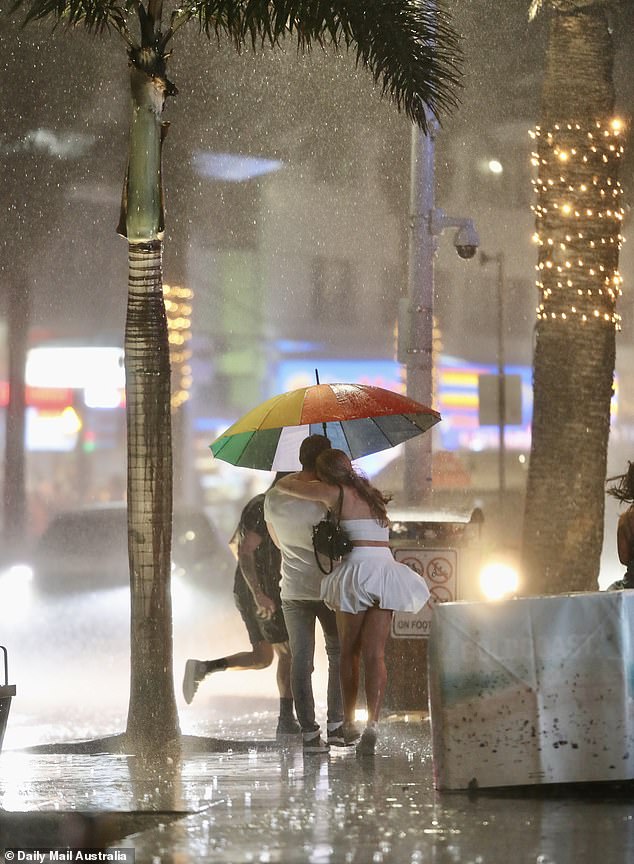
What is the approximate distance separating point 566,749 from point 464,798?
52cm

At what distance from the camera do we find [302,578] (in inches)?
302

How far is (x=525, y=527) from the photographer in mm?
12484

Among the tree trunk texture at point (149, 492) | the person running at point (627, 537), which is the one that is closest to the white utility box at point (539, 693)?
the person running at point (627, 537)

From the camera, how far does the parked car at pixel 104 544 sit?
888 inches

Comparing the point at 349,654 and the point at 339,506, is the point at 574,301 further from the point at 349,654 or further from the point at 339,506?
the point at 349,654

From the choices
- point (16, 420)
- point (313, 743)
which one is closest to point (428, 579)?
point (313, 743)

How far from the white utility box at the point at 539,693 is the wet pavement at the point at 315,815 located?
146 millimetres

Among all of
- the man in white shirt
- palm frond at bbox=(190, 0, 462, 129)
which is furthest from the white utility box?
palm frond at bbox=(190, 0, 462, 129)

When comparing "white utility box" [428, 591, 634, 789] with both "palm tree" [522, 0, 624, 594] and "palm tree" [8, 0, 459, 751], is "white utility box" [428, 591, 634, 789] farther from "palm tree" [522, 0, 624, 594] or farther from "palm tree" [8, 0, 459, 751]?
"palm tree" [522, 0, 624, 594]

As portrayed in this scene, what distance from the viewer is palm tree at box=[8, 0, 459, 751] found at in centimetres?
957

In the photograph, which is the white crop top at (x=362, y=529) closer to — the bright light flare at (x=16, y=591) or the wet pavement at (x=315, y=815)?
the wet pavement at (x=315, y=815)

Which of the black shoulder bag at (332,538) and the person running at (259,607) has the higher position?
the black shoulder bag at (332,538)

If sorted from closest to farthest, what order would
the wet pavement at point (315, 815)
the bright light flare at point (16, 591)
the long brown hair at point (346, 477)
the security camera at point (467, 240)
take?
1. the wet pavement at point (315, 815)
2. the long brown hair at point (346, 477)
3. the security camera at point (467, 240)
4. the bright light flare at point (16, 591)

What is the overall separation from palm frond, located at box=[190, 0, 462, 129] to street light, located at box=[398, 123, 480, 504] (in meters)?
1.47
